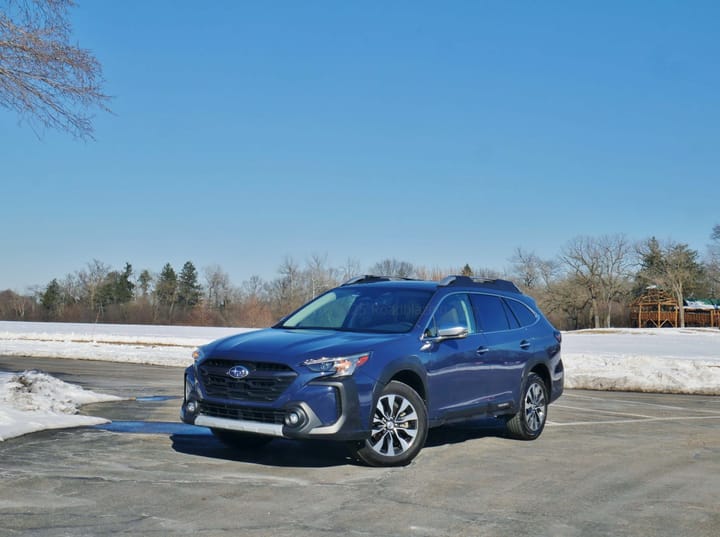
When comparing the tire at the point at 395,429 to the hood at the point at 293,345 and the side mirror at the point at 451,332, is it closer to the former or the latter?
the hood at the point at 293,345

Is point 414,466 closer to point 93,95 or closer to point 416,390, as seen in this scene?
point 416,390

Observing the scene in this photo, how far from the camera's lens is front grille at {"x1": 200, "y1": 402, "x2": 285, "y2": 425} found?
715cm

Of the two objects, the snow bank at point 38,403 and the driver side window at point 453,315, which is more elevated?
the driver side window at point 453,315

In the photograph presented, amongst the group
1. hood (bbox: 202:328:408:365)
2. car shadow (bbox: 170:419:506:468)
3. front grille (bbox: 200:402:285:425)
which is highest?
hood (bbox: 202:328:408:365)

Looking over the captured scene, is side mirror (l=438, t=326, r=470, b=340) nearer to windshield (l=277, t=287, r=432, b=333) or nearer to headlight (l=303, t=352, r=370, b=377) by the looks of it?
windshield (l=277, t=287, r=432, b=333)

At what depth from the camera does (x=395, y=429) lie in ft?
25.0

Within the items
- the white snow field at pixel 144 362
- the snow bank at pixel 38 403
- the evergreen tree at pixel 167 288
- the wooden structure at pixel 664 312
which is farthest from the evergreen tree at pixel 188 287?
the snow bank at pixel 38 403

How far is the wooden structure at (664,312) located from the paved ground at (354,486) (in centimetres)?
8829

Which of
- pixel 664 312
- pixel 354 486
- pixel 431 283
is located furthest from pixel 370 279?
pixel 664 312

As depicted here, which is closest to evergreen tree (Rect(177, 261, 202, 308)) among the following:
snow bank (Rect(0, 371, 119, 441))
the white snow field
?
the white snow field

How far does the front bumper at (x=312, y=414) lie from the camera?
7.07 m

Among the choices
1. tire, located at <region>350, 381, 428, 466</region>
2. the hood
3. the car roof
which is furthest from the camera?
the car roof

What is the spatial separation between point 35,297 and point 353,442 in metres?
149

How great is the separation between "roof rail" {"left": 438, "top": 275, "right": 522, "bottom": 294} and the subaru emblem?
105 inches
